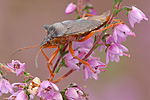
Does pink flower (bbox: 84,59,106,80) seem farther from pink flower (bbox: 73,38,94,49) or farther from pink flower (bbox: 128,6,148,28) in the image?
pink flower (bbox: 128,6,148,28)

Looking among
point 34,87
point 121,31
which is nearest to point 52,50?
point 121,31

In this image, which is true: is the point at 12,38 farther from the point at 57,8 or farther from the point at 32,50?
the point at 57,8

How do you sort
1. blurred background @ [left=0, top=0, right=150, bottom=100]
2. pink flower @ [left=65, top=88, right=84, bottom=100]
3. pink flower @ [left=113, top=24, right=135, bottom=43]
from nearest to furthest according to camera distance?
1. pink flower @ [left=65, top=88, right=84, bottom=100]
2. pink flower @ [left=113, top=24, right=135, bottom=43]
3. blurred background @ [left=0, top=0, right=150, bottom=100]

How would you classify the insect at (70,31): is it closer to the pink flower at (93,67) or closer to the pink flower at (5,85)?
the pink flower at (93,67)

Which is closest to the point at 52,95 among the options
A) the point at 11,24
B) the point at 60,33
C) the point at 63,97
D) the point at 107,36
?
the point at 63,97

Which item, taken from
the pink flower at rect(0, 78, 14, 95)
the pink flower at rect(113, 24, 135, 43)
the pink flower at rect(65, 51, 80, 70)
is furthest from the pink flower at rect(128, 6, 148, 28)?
the pink flower at rect(0, 78, 14, 95)

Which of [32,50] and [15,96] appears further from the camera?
[32,50]

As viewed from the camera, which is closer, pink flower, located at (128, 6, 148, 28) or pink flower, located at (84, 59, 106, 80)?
pink flower, located at (128, 6, 148, 28)
